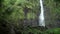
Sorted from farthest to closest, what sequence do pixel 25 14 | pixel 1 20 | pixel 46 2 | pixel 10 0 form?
pixel 46 2 < pixel 25 14 < pixel 10 0 < pixel 1 20

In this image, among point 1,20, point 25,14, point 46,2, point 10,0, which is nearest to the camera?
point 1,20

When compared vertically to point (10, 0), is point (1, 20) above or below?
below

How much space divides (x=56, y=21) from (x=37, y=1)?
1.79m

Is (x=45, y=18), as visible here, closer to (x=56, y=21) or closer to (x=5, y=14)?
(x=56, y=21)

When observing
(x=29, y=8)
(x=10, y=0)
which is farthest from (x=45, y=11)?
(x=10, y=0)

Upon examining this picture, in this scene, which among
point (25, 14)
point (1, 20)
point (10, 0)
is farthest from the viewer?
point (25, 14)

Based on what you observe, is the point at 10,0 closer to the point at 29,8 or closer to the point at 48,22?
the point at 29,8

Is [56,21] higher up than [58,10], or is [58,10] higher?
[58,10]

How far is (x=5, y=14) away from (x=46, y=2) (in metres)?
5.74

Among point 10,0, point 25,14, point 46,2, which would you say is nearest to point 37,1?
point 46,2

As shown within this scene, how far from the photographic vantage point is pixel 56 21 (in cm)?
1110

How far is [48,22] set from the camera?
11094 millimetres

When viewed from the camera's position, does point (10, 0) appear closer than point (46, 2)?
Yes

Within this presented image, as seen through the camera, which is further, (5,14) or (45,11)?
(45,11)
